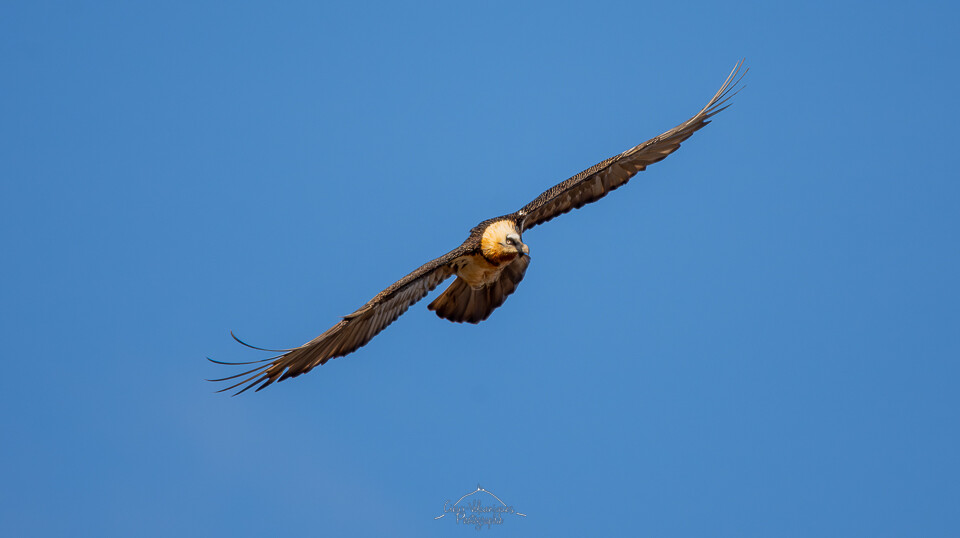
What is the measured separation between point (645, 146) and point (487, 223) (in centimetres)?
286

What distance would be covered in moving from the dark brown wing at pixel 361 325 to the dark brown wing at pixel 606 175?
1.62 metres

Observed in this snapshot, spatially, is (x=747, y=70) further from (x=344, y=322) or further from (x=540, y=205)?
(x=344, y=322)

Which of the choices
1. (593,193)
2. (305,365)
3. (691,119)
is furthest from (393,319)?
(691,119)

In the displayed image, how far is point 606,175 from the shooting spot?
15164 mm

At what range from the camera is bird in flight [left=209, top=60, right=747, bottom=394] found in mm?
13125

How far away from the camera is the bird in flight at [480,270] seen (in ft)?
43.1

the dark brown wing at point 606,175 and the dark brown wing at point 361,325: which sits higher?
the dark brown wing at point 606,175

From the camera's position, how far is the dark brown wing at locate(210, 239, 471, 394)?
12.9m

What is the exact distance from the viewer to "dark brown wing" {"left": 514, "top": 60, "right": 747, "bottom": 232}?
14.4m

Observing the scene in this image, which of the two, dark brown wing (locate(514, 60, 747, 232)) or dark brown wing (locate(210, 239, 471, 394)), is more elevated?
dark brown wing (locate(514, 60, 747, 232))

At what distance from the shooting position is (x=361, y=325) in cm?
1359

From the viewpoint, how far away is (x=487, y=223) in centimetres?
1412

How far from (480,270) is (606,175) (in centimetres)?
286

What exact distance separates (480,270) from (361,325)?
6.64 feet
